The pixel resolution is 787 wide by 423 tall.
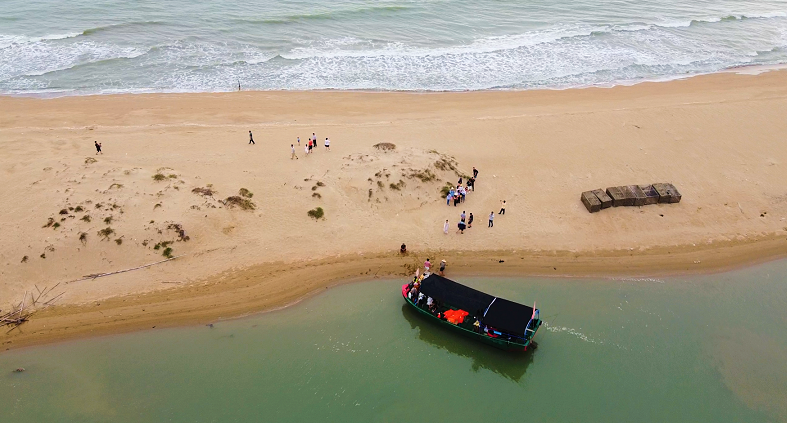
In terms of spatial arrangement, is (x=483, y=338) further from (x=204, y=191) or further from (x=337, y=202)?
(x=204, y=191)

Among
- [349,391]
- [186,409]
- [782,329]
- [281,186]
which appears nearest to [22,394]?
[186,409]

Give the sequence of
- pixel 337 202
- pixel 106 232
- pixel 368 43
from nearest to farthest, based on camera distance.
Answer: pixel 106 232
pixel 337 202
pixel 368 43

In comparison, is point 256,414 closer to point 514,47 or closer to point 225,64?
point 225,64

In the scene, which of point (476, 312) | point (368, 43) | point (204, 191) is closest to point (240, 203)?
point (204, 191)

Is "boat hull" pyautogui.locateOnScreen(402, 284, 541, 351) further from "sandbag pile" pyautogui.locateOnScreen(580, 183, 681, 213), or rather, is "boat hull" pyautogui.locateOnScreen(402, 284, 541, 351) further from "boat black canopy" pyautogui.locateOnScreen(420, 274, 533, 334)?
"sandbag pile" pyautogui.locateOnScreen(580, 183, 681, 213)

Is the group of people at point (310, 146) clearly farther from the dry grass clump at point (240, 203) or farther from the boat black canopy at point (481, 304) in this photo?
the boat black canopy at point (481, 304)

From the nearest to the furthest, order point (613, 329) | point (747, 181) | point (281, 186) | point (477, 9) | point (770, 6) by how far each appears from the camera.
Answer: point (613, 329) → point (281, 186) → point (747, 181) → point (477, 9) → point (770, 6)
